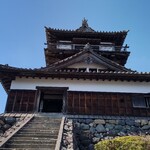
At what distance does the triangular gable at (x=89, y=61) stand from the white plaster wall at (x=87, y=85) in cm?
267

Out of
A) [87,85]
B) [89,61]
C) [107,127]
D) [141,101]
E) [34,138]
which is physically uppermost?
[89,61]

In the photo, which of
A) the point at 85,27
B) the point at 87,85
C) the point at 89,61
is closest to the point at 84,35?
the point at 85,27

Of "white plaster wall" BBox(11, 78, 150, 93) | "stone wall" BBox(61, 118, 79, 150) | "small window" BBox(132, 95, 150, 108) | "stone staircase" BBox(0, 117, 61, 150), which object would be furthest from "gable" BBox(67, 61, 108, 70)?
"stone wall" BBox(61, 118, 79, 150)

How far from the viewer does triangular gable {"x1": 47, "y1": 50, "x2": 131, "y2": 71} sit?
1691 cm

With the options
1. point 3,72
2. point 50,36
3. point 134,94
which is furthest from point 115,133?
point 50,36

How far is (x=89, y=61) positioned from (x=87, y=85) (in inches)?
154

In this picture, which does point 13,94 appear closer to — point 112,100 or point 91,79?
point 91,79

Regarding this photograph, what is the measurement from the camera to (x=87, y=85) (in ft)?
46.5

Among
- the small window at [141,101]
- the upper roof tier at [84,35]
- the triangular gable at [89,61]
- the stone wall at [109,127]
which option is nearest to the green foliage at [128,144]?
the stone wall at [109,127]

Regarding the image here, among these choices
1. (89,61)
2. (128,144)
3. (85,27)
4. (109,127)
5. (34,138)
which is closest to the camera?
(128,144)

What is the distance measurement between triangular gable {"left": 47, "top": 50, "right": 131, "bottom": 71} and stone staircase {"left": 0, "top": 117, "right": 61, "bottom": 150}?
7.51m

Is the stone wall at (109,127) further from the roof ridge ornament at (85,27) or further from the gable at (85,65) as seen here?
the roof ridge ornament at (85,27)

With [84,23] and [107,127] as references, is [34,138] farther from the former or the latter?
[84,23]

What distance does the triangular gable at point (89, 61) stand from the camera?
1691 centimetres
